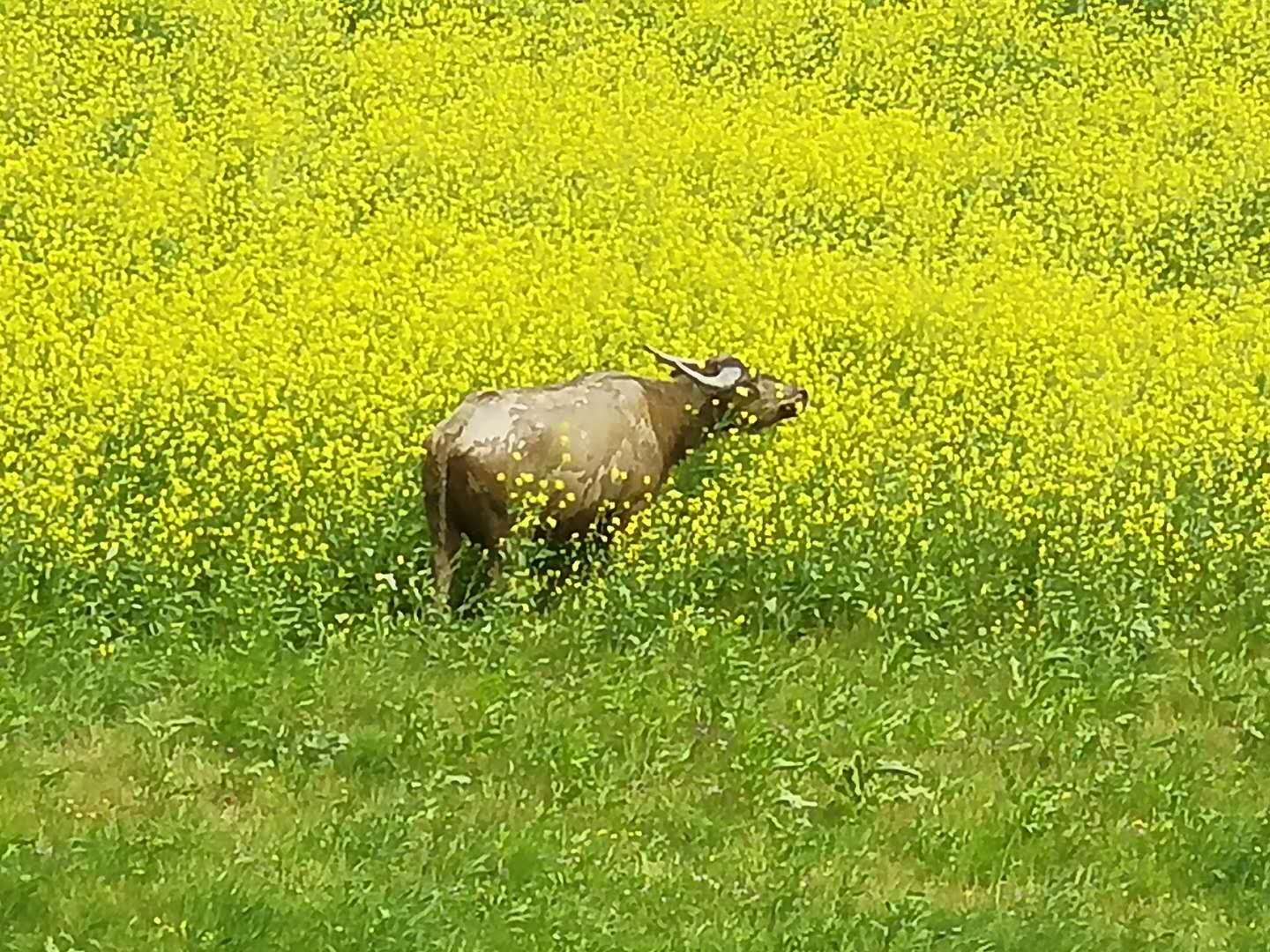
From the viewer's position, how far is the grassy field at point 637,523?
21.8 feet

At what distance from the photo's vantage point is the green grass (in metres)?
6.23

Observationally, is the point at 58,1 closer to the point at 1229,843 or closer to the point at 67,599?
the point at 67,599

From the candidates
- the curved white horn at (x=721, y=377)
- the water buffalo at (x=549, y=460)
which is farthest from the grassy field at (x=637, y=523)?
the curved white horn at (x=721, y=377)

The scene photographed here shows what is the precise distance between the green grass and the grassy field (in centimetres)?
2

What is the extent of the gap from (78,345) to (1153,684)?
5.40 metres

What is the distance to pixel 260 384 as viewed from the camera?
1005 centimetres

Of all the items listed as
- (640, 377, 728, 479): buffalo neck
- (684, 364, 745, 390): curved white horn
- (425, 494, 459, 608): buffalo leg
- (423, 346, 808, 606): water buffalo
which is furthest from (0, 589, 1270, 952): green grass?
(684, 364, 745, 390): curved white horn

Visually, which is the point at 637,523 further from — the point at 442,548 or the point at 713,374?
the point at 713,374

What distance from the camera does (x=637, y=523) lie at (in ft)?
30.3

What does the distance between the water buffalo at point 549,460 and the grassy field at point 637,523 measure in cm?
20

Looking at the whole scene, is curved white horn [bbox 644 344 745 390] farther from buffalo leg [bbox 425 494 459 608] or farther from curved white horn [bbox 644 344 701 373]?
buffalo leg [bbox 425 494 459 608]

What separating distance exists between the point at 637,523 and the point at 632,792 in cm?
219

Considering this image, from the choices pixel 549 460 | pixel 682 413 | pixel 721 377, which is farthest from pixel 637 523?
pixel 721 377

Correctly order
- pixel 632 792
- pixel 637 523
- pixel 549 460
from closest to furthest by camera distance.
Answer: pixel 632 792 < pixel 549 460 < pixel 637 523
